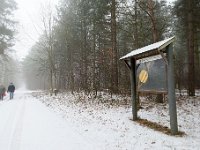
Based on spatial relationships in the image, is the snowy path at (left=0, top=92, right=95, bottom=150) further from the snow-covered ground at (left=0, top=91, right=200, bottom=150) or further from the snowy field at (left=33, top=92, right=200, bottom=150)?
the snowy field at (left=33, top=92, right=200, bottom=150)

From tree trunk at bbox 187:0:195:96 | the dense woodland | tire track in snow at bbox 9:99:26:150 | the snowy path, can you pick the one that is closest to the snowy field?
the snowy path

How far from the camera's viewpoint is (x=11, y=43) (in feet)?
110

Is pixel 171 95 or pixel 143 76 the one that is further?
pixel 143 76

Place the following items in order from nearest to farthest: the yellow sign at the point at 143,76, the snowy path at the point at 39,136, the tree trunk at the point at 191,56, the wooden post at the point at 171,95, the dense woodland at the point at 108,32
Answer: the snowy path at the point at 39,136
the wooden post at the point at 171,95
the yellow sign at the point at 143,76
the dense woodland at the point at 108,32
the tree trunk at the point at 191,56

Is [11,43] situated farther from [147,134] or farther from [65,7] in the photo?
[147,134]

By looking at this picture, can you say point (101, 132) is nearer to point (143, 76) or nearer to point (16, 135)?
point (16, 135)

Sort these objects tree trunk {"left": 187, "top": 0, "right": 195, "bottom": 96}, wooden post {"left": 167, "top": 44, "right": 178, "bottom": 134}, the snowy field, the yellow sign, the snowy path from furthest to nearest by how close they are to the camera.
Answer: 1. tree trunk {"left": 187, "top": 0, "right": 195, "bottom": 96}
2. the yellow sign
3. wooden post {"left": 167, "top": 44, "right": 178, "bottom": 134}
4. the snowy path
5. the snowy field

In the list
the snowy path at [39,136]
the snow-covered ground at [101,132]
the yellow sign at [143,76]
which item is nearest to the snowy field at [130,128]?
the snow-covered ground at [101,132]

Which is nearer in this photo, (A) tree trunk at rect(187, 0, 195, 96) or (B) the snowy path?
(B) the snowy path

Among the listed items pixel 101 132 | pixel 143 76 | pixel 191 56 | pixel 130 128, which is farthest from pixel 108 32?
pixel 101 132

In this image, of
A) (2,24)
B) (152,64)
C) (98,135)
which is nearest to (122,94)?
(152,64)

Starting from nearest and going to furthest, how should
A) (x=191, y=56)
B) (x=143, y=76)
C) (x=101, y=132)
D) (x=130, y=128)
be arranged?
(x=101, y=132) → (x=130, y=128) → (x=143, y=76) → (x=191, y=56)

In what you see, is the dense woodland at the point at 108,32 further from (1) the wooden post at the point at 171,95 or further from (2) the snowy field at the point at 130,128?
(1) the wooden post at the point at 171,95

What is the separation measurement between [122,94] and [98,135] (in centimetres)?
993
